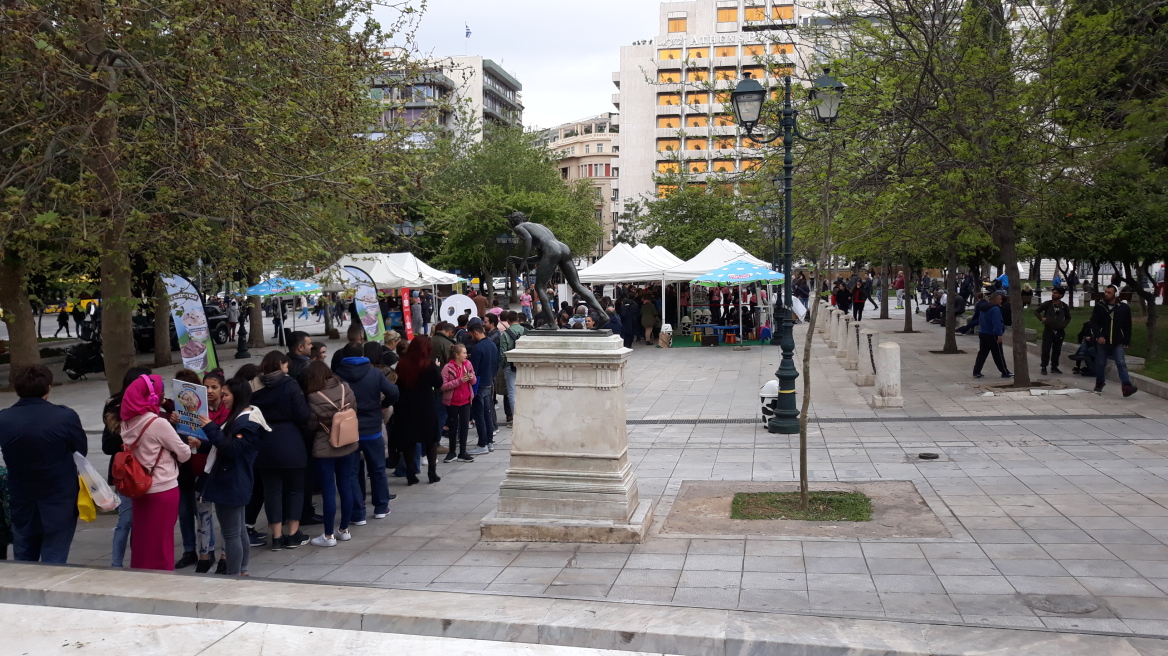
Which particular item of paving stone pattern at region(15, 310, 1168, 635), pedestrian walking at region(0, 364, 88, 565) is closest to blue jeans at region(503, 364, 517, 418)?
paving stone pattern at region(15, 310, 1168, 635)

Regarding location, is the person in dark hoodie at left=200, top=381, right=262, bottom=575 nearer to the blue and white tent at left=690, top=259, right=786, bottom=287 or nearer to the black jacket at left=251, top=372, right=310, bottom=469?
the black jacket at left=251, top=372, right=310, bottom=469

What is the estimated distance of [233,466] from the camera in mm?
6594

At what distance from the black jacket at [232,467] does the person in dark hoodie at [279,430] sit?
0.45m

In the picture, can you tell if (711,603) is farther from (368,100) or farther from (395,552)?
(368,100)

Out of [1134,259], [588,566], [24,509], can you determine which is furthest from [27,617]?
[1134,259]

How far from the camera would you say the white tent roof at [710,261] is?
26.3m

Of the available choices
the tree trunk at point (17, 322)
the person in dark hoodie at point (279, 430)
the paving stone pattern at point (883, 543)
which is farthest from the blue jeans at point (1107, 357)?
the tree trunk at point (17, 322)

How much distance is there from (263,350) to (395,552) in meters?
23.5

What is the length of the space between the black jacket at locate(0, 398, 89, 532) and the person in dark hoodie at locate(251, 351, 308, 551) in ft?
4.17

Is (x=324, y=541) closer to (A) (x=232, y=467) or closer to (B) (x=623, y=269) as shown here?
(A) (x=232, y=467)

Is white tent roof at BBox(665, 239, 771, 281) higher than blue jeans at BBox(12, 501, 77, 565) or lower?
higher

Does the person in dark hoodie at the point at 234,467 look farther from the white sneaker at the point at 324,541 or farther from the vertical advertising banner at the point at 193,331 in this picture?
the vertical advertising banner at the point at 193,331

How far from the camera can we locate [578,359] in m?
7.51

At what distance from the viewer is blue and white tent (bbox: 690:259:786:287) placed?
24.4 m
